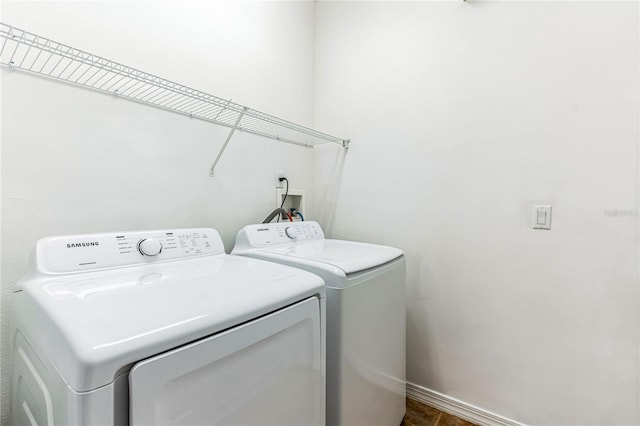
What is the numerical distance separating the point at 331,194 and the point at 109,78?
4.67 feet

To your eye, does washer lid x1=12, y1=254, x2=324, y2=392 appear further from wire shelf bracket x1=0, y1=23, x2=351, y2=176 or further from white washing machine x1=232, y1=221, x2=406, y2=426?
wire shelf bracket x1=0, y1=23, x2=351, y2=176

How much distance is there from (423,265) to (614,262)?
808mm

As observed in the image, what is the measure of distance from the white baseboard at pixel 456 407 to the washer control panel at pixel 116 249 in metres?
1.46

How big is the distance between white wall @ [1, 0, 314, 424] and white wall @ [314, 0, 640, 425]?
664 millimetres

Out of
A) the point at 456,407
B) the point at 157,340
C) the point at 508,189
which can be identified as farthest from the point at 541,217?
the point at 157,340

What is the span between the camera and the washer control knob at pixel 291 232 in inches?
64.2

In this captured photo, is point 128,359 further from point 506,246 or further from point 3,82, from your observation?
point 506,246

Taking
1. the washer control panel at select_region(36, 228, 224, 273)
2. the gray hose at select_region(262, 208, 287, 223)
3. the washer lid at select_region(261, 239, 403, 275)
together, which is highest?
the gray hose at select_region(262, 208, 287, 223)

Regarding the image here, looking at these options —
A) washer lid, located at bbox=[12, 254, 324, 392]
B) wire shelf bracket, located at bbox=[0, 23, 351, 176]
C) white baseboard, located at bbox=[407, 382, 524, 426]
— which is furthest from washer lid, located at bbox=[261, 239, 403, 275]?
white baseboard, located at bbox=[407, 382, 524, 426]

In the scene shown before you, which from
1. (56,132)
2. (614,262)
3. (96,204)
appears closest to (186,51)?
(56,132)

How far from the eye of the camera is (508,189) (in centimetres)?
143

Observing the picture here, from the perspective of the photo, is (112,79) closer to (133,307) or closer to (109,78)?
(109,78)

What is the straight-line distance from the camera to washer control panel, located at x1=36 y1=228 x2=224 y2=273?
2.85 ft

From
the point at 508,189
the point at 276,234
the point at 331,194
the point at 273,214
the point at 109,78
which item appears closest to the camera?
the point at 109,78
